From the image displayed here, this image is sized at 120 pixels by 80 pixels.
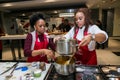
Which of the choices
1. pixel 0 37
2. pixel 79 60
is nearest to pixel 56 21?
pixel 0 37

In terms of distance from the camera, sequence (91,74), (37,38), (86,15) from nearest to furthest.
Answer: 1. (91,74)
2. (86,15)
3. (37,38)

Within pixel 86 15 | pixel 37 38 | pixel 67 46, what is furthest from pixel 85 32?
A: pixel 37 38

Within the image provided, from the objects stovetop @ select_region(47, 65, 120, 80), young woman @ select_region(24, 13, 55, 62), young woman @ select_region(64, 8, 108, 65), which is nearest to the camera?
stovetop @ select_region(47, 65, 120, 80)

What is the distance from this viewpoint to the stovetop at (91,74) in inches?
45.5

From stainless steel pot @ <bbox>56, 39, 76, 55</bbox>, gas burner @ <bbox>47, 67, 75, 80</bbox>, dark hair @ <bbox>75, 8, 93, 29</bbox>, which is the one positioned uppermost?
dark hair @ <bbox>75, 8, 93, 29</bbox>

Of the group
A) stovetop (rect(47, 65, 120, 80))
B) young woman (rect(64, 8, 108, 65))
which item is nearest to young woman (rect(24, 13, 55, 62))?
young woman (rect(64, 8, 108, 65))

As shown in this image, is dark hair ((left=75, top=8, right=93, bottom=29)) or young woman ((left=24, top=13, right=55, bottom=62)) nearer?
dark hair ((left=75, top=8, right=93, bottom=29))

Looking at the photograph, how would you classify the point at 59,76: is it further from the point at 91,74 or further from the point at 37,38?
the point at 37,38

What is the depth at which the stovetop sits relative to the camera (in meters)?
1.16

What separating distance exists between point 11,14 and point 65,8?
140 inches

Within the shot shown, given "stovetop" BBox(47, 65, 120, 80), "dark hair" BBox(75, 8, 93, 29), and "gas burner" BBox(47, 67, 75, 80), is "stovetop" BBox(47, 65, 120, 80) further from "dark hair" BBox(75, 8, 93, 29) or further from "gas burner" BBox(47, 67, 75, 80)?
"dark hair" BBox(75, 8, 93, 29)

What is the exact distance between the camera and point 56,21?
869 cm

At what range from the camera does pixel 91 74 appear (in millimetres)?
1191

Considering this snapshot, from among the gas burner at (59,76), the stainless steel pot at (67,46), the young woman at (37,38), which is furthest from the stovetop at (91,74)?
the young woman at (37,38)
